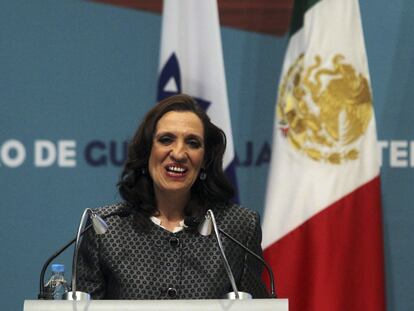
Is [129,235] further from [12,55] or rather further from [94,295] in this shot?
[12,55]

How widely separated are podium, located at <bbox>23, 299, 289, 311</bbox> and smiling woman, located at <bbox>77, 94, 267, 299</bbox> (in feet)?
1.87

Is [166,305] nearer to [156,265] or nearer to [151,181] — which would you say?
[156,265]

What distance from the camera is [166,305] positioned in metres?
2.17

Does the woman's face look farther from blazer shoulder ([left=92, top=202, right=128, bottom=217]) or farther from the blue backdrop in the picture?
the blue backdrop

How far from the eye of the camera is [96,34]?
13.9 feet

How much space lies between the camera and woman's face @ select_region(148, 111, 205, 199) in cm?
280

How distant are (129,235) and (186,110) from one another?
41 centimetres

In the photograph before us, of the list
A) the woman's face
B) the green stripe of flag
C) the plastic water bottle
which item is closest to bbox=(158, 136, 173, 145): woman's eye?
the woman's face

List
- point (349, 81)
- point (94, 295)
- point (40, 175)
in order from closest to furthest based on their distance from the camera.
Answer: point (94, 295) < point (349, 81) < point (40, 175)

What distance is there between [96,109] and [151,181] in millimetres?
1362

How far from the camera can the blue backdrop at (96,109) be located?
4.17 meters

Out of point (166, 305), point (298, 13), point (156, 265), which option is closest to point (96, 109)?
point (298, 13)

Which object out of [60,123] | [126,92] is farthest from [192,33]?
[60,123]

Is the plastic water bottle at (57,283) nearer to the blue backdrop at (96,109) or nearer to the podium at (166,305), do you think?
the podium at (166,305)
